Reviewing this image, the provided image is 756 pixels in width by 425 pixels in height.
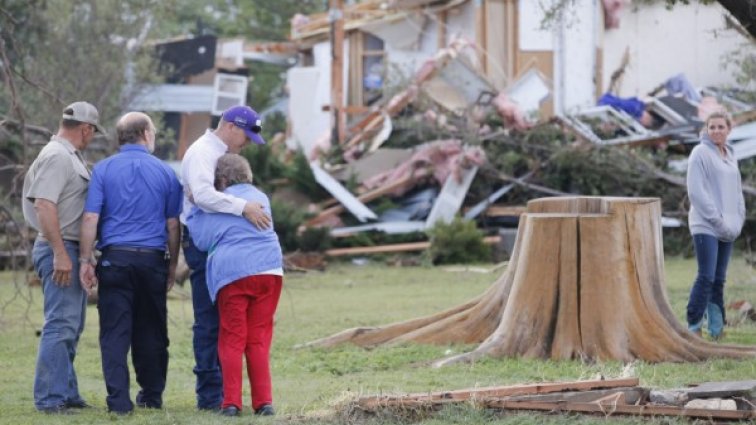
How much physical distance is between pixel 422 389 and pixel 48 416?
7.69 feet

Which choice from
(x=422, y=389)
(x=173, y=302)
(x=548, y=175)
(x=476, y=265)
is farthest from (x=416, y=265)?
(x=422, y=389)

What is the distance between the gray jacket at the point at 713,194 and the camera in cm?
1152

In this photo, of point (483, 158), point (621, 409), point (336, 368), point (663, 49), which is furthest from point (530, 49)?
point (621, 409)

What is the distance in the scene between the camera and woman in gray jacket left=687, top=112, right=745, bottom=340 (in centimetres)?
1155

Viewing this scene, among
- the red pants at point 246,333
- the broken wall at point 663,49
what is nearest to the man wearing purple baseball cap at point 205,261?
the red pants at point 246,333

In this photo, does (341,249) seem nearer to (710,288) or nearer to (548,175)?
A: (548,175)

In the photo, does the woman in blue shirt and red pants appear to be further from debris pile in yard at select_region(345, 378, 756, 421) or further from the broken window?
the broken window

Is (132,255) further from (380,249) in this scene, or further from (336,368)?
(380,249)

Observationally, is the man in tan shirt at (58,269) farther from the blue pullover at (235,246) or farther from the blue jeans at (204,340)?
the blue pullover at (235,246)

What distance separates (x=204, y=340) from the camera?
866cm

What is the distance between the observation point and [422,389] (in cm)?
911

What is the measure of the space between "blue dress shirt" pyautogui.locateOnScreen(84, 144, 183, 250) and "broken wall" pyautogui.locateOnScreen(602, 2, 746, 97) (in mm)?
27223

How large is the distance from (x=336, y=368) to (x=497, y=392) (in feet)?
11.2

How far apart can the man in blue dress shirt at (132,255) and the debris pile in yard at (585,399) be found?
174 centimetres
